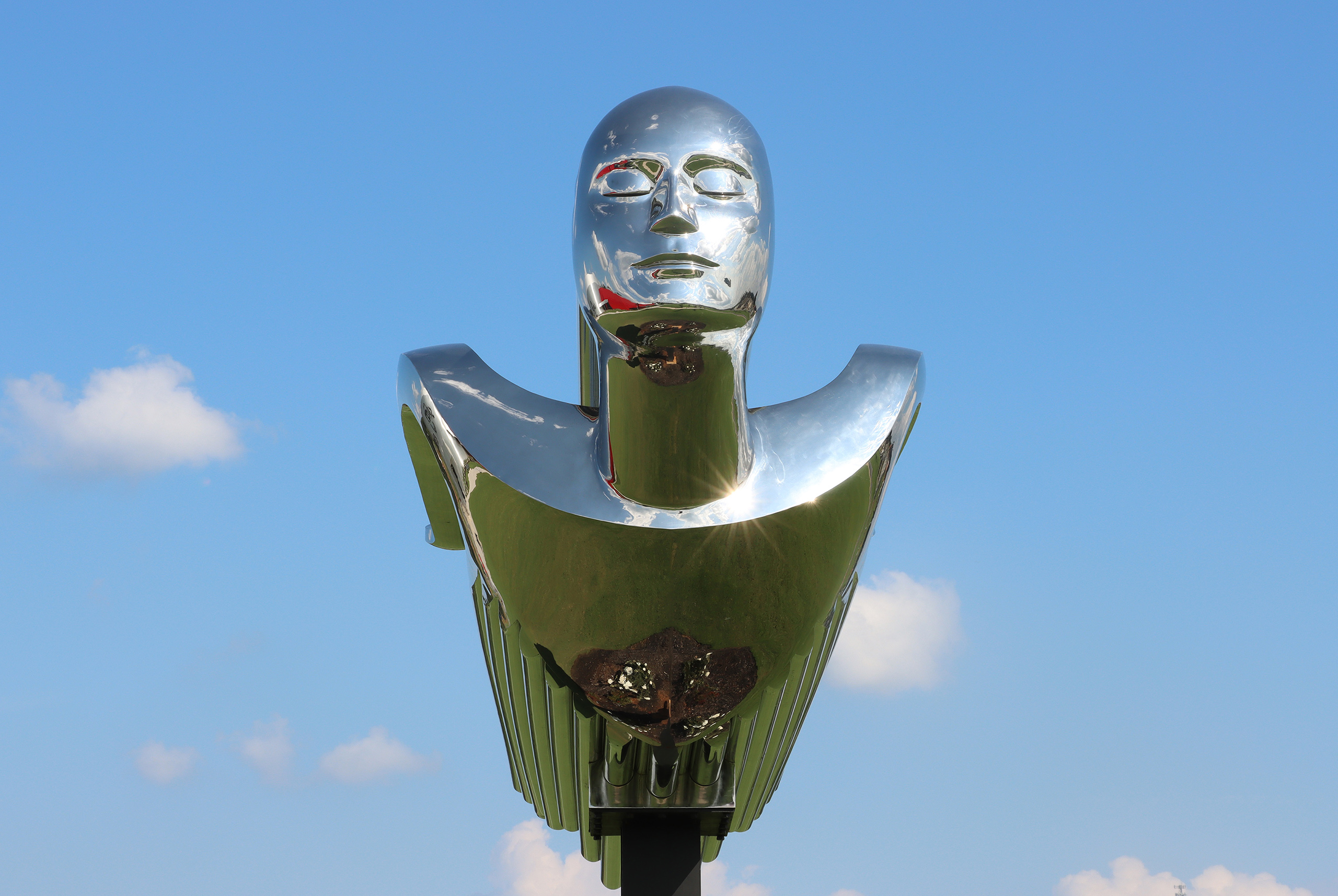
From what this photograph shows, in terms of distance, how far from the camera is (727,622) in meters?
3.63

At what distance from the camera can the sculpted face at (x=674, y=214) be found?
3311 mm

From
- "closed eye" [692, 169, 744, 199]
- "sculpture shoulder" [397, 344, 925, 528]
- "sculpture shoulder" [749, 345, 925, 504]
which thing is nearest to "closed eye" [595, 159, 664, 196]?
"closed eye" [692, 169, 744, 199]

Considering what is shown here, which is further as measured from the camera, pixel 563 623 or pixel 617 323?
pixel 563 623

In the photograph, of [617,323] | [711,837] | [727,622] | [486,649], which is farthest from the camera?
[711,837]

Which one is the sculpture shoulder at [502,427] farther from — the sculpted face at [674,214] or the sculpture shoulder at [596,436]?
the sculpted face at [674,214]

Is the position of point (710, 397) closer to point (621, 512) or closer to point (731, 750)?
point (621, 512)

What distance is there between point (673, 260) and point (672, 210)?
0.47 feet

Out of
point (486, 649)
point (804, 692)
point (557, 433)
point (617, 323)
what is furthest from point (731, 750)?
point (617, 323)

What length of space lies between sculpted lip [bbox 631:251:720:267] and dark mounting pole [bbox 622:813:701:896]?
1.97 metres

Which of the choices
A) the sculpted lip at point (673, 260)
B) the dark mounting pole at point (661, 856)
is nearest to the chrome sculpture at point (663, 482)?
the sculpted lip at point (673, 260)

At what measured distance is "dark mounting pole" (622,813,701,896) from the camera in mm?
4195

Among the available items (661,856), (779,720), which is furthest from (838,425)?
(661,856)

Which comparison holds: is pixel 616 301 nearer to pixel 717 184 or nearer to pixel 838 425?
pixel 717 184

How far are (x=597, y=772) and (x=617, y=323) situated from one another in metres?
1.58
